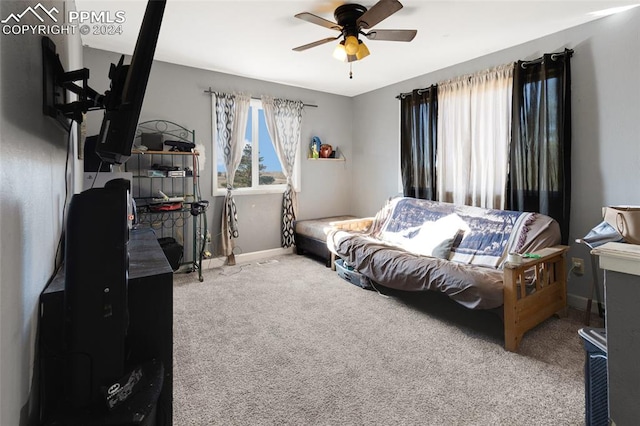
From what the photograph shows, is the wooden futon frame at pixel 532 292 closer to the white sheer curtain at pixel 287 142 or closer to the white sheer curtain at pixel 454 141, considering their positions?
the white sheer curtain at pixel 454 141

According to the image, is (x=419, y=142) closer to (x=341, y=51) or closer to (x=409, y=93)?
(x=409, y=93)

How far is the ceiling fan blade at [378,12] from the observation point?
6.48ft

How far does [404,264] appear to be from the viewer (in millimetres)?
2762

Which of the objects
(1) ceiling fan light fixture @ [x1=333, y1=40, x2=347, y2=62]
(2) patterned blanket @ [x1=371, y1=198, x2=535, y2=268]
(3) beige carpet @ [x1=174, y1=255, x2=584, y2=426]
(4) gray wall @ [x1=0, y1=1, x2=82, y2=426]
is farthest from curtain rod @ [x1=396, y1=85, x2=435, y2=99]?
(4) gray wall @ [x1=0, y1=1, x2=82, y2=426]

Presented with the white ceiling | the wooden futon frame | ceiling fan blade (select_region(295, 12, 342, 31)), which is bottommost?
the wooden futon frame

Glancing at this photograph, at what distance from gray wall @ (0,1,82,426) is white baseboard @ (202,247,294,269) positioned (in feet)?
9.44

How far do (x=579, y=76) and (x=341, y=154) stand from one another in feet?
10.3

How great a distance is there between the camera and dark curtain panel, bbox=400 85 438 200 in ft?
12.7

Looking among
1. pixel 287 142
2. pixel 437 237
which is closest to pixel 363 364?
pixel 437 237

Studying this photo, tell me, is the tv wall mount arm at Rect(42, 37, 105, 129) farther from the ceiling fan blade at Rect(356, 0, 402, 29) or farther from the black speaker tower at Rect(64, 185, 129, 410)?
the ceiling fan blade at Rect(356, 0, 402, 29)

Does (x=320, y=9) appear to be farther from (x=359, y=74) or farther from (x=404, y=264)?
(x=404, y=264)

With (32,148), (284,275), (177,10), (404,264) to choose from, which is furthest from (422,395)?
(177,10)

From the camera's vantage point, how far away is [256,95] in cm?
434

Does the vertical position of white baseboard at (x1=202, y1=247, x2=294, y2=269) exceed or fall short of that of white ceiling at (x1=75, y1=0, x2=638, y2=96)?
it falls short
